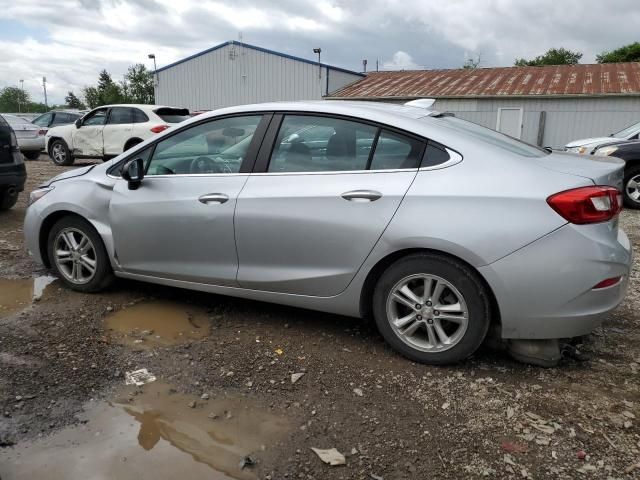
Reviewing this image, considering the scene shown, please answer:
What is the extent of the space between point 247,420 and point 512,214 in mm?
1751

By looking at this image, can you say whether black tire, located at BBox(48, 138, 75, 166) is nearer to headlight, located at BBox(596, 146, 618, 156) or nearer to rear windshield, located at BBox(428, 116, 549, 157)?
headlight, located at BBox(596, 146, 618, 156)

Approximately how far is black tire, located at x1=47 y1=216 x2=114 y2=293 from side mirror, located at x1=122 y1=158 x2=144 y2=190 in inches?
24.1

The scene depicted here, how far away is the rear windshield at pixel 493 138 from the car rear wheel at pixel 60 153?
13272 mm

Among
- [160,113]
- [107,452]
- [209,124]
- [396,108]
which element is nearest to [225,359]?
[107,452]

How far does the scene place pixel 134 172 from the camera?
390 centimetres

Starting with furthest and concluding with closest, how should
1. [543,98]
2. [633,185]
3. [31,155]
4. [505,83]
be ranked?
[505,83]
[543,98]
[31,155]
[633,185]

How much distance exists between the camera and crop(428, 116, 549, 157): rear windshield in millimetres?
3234

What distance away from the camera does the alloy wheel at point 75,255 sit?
4297 mm

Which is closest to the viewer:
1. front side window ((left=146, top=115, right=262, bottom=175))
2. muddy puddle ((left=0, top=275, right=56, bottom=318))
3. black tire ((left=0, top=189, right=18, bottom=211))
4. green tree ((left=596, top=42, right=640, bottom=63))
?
front side window ((left=146, top=115, right=262, bottom=175))

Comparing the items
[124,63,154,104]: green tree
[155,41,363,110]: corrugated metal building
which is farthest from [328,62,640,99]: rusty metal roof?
[124,63,154,104]: green tree

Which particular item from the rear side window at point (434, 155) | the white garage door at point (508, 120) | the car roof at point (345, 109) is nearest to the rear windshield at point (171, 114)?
the car roof at point (345, 109)

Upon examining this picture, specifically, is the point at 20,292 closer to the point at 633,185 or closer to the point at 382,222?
the point at 382,222

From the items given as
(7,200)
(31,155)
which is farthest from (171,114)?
(7,200)

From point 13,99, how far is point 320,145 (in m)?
96.9
